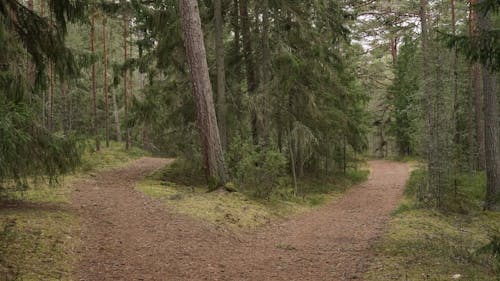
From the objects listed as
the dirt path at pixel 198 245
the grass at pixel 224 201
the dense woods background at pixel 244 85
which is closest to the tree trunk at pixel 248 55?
the dense woods background at pixel 244 85

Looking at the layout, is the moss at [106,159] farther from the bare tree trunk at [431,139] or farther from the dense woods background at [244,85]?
the bare tree trunk at [431,139]

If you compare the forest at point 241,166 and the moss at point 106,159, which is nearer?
the forest at point 241,166

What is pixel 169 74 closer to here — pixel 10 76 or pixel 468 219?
pixel 10 76

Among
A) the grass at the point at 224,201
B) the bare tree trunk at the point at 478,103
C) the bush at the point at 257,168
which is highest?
the bare tree trunk at the point at 478,103

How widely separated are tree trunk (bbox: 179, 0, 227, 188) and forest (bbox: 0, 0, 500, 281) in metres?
0.04

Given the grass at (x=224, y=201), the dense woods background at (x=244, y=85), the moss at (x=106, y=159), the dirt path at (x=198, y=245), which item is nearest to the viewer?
the dirt path at (x=198, y=245)

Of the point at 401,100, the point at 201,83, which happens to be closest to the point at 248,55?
the point at 201,83

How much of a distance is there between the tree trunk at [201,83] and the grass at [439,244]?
4.90 meters

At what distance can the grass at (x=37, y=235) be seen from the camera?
5879mm

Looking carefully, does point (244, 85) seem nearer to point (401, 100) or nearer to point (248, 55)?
point (248, 55)

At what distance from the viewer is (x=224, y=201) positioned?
37.3 ft

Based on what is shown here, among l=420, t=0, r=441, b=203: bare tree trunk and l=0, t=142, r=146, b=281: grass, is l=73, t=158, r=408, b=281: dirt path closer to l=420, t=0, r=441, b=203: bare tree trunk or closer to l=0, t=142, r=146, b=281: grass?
l=0, t=142, r=146, b=281: grass

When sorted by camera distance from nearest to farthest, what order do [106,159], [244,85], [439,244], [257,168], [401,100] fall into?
[439,244]
[257,168]
[244,85]
[106,159]
[401,100]

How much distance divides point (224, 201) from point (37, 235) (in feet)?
16.5
